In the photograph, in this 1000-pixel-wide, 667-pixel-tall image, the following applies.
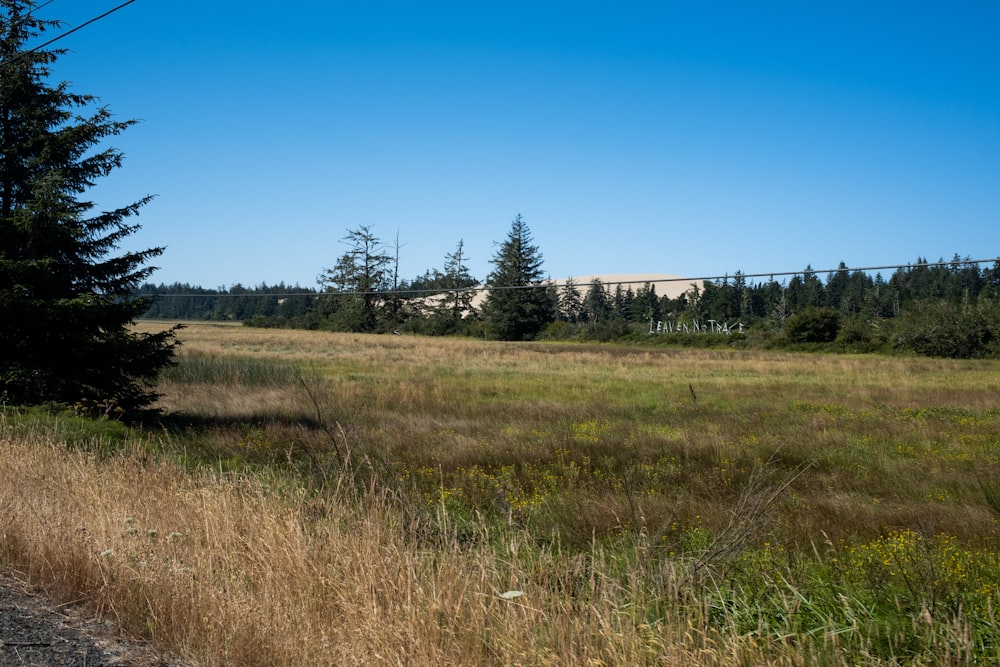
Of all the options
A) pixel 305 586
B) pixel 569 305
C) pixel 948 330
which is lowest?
pixel 305 586

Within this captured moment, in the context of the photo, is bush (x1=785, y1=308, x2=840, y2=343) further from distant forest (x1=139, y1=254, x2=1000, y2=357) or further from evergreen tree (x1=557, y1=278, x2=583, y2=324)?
evergreen tree (x1=557, y1=278, x2=583, y2=324)

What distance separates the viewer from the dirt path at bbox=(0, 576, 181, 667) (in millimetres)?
3152

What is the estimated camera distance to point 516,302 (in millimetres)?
74312

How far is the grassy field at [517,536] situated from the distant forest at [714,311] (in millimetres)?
3572

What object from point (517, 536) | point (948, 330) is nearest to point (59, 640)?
point (517, 536)

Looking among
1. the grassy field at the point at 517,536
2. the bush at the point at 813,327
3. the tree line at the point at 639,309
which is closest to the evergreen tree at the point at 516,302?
the tree line at the point at 639,309

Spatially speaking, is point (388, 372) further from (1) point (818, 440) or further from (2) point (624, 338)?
(2) point (624, 338)

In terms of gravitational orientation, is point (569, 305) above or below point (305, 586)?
above

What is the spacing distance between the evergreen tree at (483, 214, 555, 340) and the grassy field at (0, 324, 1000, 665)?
55.0m

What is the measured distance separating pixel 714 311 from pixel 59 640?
98.4 m

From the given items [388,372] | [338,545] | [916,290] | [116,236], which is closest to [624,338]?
[388,372]

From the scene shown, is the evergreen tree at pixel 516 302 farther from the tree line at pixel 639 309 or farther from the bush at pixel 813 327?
the bush at pixel 813 327

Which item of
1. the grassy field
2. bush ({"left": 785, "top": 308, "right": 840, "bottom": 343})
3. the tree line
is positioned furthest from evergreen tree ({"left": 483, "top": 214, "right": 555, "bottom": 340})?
the grassy field

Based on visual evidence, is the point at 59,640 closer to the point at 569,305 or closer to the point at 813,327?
the point at 813,327
